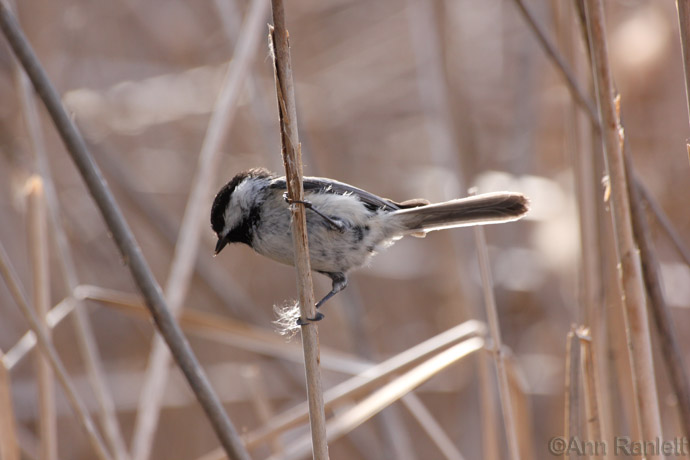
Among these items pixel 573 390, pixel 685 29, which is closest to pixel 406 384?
pixel 573 390

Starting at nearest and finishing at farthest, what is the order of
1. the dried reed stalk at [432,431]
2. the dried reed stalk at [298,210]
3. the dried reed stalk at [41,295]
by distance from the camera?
the dried reed stalk at [298,210]
the dried reed stalk at [41,295]
the dried reed stalk at [432,431]

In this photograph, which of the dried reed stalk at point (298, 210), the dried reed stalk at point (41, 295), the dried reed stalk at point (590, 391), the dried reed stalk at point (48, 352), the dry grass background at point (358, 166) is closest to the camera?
the dried reed stalk at point (298, 210)

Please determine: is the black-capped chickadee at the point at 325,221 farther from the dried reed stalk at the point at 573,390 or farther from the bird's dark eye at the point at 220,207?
the dried reed stalk at the point at 573,390

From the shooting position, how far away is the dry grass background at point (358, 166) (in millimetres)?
2861

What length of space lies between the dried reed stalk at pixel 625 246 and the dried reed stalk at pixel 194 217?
45.4 inches

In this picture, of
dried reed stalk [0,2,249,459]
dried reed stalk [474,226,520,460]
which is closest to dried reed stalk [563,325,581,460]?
dried reed stalk [474,226,520,460]

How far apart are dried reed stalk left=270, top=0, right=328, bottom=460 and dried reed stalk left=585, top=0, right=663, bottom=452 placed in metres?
0.60

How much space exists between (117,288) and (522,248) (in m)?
2.13

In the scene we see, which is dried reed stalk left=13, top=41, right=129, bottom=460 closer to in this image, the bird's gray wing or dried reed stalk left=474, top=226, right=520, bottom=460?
the bird's gray wing

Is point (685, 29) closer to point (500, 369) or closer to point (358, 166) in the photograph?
point (500, 369)

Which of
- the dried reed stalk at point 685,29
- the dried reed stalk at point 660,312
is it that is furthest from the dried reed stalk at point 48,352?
the dried reed stalk at point 685,29

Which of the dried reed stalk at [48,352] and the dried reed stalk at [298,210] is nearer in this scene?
the dried reed stalk at [298,210]

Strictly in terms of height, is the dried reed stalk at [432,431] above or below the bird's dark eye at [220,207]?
below

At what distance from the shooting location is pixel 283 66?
118 cm
